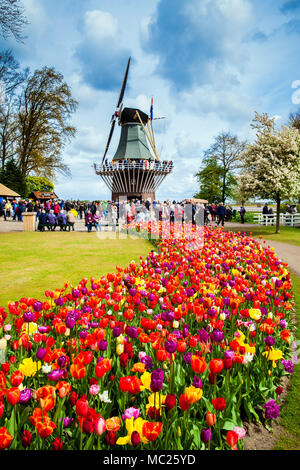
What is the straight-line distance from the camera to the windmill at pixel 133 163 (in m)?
39.9

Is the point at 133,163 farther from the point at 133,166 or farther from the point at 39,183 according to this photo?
the point at 39,183

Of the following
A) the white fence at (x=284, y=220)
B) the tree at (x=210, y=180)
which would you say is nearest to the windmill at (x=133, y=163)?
the tree at (x=210, y=180)

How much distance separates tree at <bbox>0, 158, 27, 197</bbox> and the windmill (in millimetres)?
9789

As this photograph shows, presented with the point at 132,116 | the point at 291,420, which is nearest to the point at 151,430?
the point at 291,420

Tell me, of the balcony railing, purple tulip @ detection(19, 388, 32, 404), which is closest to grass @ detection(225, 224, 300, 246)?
purple tulip @ detection(19, 388, 32, 404)

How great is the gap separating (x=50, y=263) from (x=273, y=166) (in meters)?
14.8

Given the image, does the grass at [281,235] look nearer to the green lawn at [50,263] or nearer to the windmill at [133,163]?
the green lawn at [50,263]

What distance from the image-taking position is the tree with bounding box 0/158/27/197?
37.7 metres

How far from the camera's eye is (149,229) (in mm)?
14992

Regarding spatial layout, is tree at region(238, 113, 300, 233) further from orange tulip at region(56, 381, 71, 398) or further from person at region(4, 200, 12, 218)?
person at region(4, 200, 12, 218)

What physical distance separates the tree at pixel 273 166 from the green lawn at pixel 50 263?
10.0 meters

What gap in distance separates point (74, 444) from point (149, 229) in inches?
524

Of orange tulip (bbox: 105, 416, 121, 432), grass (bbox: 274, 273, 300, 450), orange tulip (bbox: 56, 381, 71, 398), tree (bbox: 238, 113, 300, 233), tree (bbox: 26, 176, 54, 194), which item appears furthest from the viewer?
tree (bbox: 26, 176, 54, 194)

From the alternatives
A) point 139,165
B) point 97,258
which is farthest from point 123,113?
point 97,258
